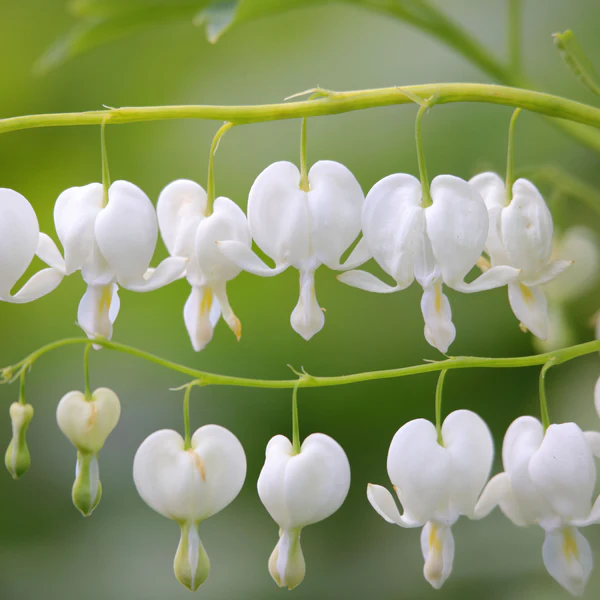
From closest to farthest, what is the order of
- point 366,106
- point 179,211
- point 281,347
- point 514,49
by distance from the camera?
point 366,106 < point 179,211 < point 514,49 < point 281,347

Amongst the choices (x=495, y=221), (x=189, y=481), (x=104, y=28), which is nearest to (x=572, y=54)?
(x=495, y=221)

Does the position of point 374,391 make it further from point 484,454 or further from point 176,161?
point 484,454

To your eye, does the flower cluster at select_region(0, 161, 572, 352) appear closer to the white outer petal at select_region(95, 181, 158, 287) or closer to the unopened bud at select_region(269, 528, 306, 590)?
the white outer petal at select_region(95, 181, 158, 287)

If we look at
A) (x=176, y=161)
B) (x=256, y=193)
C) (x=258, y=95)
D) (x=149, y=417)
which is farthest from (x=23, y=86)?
(x=256, y=193)

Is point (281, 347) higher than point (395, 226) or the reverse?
the reverse

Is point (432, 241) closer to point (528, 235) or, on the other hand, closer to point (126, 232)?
point (528, 235)

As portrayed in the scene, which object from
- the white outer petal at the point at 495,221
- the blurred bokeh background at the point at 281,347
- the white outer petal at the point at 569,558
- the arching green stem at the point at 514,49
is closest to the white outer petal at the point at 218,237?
the white outer petal at the point at 495,221

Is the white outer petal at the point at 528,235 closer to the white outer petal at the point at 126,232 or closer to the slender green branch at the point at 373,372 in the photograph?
the slender green branch at the point at 373,372
